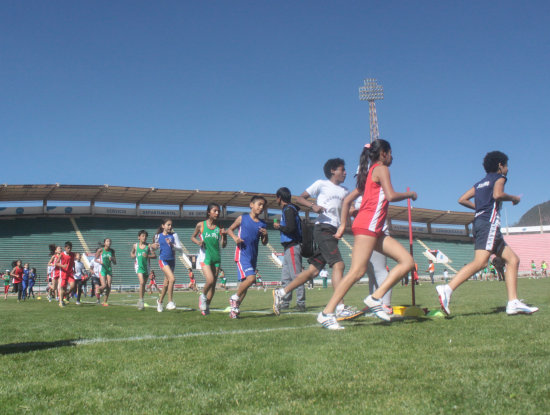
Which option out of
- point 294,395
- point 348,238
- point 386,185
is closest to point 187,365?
point 294,395

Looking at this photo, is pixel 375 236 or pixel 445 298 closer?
pixel 375 236

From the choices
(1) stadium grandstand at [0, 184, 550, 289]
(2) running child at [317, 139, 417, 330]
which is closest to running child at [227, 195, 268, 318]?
(2) running child at [317, 139, 417, 330]

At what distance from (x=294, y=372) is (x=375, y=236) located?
2.38 meters

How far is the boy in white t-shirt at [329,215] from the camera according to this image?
6555mm

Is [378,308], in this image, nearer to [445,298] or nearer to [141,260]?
[445,298]

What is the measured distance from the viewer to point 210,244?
28.5 feet

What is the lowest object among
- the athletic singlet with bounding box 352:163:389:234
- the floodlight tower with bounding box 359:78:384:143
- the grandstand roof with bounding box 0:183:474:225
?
the athletic singlet with bounding box 352:163:389:234

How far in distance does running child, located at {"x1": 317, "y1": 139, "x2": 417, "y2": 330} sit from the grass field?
29cm

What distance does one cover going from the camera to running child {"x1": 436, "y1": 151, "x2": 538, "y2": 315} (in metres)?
5.82

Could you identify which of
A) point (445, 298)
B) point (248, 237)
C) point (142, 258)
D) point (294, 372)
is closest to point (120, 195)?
point (142, 258)

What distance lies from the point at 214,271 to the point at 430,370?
20.0 ft

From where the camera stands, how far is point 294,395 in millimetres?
2533

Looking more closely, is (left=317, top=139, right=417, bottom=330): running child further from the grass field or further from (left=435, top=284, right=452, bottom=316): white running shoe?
(left=435, top=284, right=452, bottom=316): white running shoe

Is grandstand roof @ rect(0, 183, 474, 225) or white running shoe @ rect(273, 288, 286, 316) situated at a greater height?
grandstand roof @ rect(0, 183, 474, 225)
